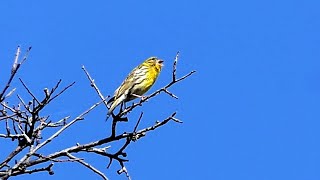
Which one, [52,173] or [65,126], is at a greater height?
[65,126]

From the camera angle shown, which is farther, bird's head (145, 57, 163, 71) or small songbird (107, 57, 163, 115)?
bird's head (145, 57, 163, 71)

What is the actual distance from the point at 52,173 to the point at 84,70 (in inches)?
47.3

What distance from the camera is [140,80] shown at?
364 inches

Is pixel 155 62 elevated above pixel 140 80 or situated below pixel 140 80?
above

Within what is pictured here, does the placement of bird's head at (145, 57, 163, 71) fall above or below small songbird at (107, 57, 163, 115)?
above

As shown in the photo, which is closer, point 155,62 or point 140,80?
point 140,80

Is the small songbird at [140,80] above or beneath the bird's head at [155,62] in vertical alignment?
beneath

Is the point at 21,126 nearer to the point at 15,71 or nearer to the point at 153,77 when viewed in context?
the point at 15,71

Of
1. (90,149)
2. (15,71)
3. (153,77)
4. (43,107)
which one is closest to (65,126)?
(43,107)

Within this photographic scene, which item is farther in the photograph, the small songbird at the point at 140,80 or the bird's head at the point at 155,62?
the bird's head at the point at 155,62

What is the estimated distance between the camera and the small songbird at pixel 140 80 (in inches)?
339

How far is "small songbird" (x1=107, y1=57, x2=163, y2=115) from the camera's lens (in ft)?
28.3

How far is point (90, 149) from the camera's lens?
567cm

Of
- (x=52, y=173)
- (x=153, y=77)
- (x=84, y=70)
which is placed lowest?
(x=52, y=173)
